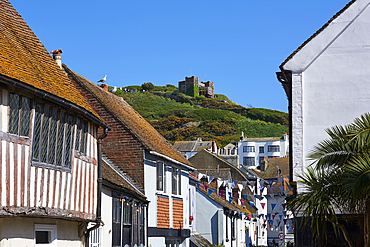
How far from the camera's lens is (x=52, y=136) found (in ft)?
37.4

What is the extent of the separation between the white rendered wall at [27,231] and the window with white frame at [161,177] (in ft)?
23.9

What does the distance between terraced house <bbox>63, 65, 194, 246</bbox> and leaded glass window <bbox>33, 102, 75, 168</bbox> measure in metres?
4.87

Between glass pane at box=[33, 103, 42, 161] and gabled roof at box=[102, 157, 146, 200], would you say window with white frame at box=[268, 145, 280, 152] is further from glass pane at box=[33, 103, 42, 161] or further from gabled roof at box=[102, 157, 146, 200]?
glass pane at box=[33, 103, 42, 161]

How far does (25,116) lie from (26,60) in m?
1.93

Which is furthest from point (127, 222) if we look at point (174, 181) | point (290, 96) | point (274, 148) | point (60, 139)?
point (274, 148)

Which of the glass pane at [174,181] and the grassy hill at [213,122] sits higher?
the grassy hill at [213,122]

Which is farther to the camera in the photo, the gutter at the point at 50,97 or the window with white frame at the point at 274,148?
the window with white frame at the point at 274,148

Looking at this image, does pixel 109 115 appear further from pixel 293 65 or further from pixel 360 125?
pixel 360 125

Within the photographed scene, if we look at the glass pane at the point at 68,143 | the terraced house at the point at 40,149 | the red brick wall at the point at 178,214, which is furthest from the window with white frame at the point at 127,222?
the glass pane at the point at 68,143

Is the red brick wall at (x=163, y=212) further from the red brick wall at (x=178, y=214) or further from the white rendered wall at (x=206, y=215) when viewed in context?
the white rendered wall at (x=206, y=215)

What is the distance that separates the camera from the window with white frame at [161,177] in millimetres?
20031

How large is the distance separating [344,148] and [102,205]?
7042 mm

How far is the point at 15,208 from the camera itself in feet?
32.0

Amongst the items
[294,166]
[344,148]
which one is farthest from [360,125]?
[294,166]
